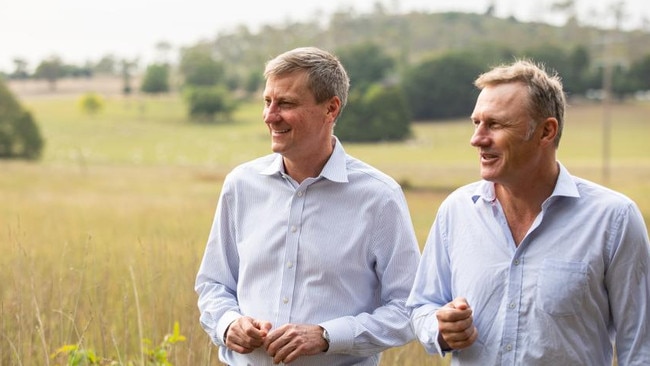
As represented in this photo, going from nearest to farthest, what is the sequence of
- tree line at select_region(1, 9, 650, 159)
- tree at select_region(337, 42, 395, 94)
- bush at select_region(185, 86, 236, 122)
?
tree line at select_region(1, 9, 650, 159), tree at select_region(337, 42, 395, 94), bush at select_region(185, 86, 236, 122)

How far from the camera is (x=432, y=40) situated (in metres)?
112

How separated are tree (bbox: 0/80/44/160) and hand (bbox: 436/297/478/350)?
243 feet

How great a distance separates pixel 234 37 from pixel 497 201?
407 feet

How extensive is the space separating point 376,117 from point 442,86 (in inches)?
382

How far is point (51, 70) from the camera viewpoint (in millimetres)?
110500

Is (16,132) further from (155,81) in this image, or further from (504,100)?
(504,100)

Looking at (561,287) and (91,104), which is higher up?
(561,287)

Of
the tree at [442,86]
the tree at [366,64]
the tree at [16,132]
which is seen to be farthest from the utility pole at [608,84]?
the tree at [16,132]

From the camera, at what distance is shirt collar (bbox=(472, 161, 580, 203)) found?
2604mm

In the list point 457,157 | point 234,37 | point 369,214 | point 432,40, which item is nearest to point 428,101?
point 457,157

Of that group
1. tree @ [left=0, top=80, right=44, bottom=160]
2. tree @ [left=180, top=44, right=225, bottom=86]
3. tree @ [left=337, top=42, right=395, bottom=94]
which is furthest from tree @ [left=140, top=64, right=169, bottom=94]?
tree @ [left=0, top=80, right=44, bottom=160]

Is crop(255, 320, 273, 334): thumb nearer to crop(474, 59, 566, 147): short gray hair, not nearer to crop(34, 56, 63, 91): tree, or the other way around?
crop(474, 59, 566, 147): short gray hair

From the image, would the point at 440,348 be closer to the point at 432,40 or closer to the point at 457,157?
the point at 457,157

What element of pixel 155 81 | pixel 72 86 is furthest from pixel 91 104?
pixel 72 86
